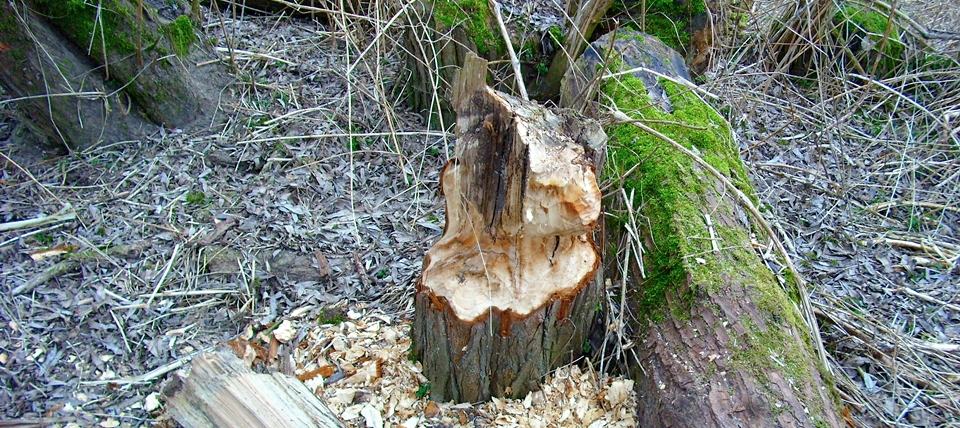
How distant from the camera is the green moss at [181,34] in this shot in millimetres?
3344

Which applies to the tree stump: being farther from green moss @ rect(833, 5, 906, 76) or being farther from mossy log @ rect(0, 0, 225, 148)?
green moss @ rect(833, 5, 906, 76)

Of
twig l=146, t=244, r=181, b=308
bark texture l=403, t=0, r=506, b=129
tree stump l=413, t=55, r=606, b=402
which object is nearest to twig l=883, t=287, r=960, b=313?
tree stump l=413, t=55, r=606, b=402

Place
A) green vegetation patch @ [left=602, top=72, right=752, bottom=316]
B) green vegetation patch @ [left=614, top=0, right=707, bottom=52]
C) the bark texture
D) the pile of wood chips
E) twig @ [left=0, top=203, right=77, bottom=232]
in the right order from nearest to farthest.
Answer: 1. the pile of wood chips
2. green vegetation patch @ [left=602, top=72, right=752, bottom=316]
3. twig @ [left=0, top=203, right=77, bottom=232]
4. the bark texture
5. green vegetation patch @ [left=614, top=0, right=707, bottom=52]

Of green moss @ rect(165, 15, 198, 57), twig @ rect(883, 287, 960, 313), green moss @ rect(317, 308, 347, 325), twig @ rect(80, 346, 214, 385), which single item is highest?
green moss @ rect(165, 15, 198, 57)

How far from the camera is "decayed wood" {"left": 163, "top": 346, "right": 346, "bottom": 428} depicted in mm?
2035

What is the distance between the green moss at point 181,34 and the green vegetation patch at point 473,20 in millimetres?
1512

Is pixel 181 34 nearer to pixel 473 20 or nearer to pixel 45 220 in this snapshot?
pixel 45 220

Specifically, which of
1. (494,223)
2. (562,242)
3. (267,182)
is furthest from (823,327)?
(267,182)

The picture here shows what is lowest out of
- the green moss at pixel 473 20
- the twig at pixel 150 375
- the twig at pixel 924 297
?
the twig at pixel 150 375

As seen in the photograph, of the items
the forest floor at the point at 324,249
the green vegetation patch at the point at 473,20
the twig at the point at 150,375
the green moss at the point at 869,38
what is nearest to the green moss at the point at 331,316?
the forest floor at the point at 324,249

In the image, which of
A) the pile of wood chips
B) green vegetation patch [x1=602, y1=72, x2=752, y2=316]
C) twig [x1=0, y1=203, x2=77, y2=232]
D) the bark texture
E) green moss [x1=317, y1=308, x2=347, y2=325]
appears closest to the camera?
the pile of wood chips

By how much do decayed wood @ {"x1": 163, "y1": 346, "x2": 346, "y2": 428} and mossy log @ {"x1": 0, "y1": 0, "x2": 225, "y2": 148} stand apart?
1.93 m

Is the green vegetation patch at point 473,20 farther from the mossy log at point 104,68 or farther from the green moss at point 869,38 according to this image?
the green moss at point 869,38

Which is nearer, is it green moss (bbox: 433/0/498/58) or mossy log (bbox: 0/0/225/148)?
mossy log (bbox: 0/0/225/148)
